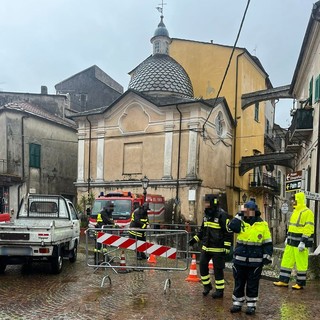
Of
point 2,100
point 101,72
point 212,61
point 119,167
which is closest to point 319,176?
point 119,167

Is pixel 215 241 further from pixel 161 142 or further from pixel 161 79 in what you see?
pixel 161 79

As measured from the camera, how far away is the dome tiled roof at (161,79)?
2789cm

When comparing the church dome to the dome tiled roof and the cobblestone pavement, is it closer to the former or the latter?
the dome tiled roof

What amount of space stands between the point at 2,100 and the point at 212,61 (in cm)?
1850

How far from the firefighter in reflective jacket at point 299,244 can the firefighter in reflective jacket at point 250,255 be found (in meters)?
2.15

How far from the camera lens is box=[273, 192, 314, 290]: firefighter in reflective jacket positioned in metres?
8.59

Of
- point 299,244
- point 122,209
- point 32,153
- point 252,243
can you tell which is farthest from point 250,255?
point 32,153

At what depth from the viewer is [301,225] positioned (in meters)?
8.81

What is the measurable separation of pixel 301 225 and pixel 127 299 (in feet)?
13.1

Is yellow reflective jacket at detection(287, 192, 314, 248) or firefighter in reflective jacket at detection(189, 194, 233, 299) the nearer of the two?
firefighter in reflective jacket at detection(189, 194, 233, 299)

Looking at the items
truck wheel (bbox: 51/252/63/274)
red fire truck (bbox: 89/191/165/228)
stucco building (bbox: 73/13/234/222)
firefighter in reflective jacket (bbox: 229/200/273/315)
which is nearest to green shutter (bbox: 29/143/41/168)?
stucco building (bbox: 73/13/234/222)

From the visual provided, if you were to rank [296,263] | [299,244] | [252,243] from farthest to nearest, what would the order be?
[296,263] → [299,244] → [252,243]

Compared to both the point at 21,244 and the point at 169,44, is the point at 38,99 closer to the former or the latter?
the point at 169,44

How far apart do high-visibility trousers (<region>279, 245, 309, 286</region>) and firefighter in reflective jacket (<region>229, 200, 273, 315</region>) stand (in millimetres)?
2265
